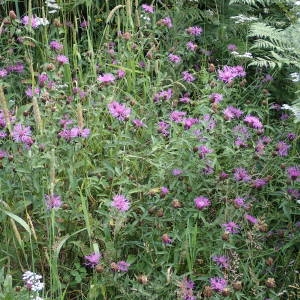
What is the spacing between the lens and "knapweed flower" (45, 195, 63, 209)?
2.14 m

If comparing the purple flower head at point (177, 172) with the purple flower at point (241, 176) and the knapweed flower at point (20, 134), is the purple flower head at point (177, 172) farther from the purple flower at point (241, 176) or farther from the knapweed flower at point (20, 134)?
the knapweed flower at point (20, 134)

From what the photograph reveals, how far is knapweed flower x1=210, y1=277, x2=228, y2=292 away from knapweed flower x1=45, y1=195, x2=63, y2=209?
635 millimetres

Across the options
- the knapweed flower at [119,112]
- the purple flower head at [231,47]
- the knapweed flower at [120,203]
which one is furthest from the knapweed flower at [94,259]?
the purple flower head at [231,47]

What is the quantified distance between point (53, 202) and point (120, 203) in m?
0.25

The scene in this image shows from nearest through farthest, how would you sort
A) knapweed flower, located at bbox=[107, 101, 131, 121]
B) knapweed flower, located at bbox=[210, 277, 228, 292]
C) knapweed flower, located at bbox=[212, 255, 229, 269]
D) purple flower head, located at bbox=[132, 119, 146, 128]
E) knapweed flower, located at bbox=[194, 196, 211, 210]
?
1. knapweed flower, located at bbox=[210, 277, 228, 292]
2. knapweed flower, located at bbox=[212, 255, 229, 269]
3. knapweed flower, located at bbox=[194, 196, 211, 210]
4. knapweed flower, located at bbox=[107, 101, 131, 121]
5. purple flower head, located at bbox=[132, 119, 146, 128]

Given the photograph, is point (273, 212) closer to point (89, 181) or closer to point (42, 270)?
point (89, 181)

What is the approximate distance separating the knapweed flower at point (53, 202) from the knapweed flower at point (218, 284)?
25.0 inches

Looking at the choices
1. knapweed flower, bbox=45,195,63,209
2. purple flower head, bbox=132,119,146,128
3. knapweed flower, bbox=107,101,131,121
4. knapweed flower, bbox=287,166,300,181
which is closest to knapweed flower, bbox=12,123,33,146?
knapweed flower, bbox=45,195,63,209

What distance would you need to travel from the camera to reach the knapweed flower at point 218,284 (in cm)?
205

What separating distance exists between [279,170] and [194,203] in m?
0.53

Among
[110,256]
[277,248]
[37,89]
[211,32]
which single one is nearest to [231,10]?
[211,32]

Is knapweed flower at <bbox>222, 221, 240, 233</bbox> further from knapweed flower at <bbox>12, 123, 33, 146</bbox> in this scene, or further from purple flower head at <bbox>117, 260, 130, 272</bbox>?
knapweed flower at <bbox>12, 123, 33, 146</bbox>

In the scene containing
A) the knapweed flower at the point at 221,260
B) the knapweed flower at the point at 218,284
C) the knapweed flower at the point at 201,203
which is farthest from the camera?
the knapweed flower at the point at 201,203

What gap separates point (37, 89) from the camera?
2707mm
